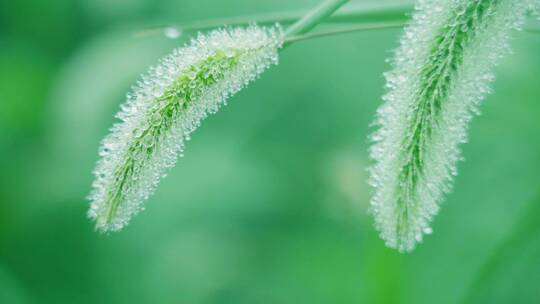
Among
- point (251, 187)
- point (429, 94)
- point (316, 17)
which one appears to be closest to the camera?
point (429, 94)

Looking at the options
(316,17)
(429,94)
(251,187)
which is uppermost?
(316,17)

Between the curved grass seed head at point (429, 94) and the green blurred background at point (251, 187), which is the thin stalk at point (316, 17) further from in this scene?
the green blurred background at point (251, 187)

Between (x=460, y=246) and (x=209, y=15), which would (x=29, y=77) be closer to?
(x=209, y=15)

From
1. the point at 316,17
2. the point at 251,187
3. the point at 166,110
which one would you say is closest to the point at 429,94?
the point at 316,17

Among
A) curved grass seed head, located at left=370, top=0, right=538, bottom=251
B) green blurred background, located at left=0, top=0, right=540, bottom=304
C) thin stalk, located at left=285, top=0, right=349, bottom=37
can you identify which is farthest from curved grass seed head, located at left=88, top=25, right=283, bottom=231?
green blurred background, located at left=0, top=0, right=540, bottom=304

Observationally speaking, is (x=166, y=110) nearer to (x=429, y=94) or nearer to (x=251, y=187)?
(x=429, y=94)
